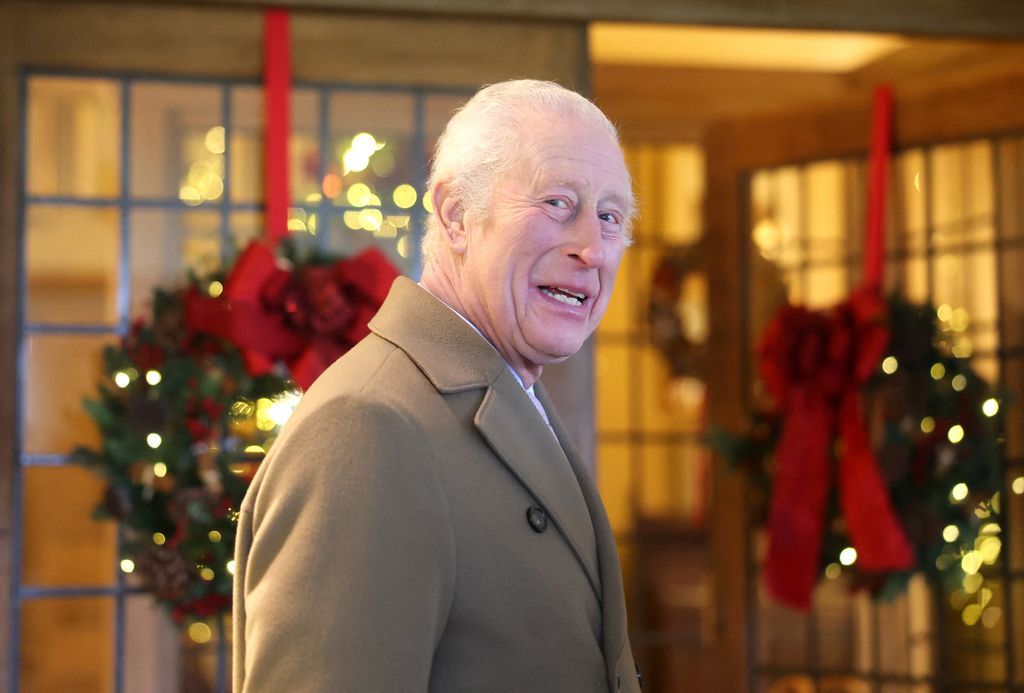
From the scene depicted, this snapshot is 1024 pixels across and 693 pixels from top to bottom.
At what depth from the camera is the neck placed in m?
1.43

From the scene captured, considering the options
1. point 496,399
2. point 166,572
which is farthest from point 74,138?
point 496,399

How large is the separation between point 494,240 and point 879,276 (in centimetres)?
211

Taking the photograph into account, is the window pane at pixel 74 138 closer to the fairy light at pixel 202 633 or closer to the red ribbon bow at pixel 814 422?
the fairy light at pixel 202 633

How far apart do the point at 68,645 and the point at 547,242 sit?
182 cm

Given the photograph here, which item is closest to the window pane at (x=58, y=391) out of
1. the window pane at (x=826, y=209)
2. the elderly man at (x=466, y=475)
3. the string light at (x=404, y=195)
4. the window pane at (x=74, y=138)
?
the window pane at (x=74, y=138)

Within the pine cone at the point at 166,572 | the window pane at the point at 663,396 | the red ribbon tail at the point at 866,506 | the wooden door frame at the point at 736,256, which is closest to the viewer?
the pine cone at the point at 166,572

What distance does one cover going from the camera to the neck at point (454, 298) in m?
1.43

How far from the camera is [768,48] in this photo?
4.66 metres

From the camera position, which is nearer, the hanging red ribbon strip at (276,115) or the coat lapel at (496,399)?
the coat lapel at (496,399)

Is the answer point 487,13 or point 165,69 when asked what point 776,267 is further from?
point 165,69

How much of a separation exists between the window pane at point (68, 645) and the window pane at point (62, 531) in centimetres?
5

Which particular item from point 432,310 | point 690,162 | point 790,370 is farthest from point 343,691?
point 690,162

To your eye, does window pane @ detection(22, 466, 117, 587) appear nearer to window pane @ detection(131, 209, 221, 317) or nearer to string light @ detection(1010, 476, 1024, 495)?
window pane @ detection(131, 209, 221, 317)

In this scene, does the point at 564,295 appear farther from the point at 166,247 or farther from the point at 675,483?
the point at 675,483
